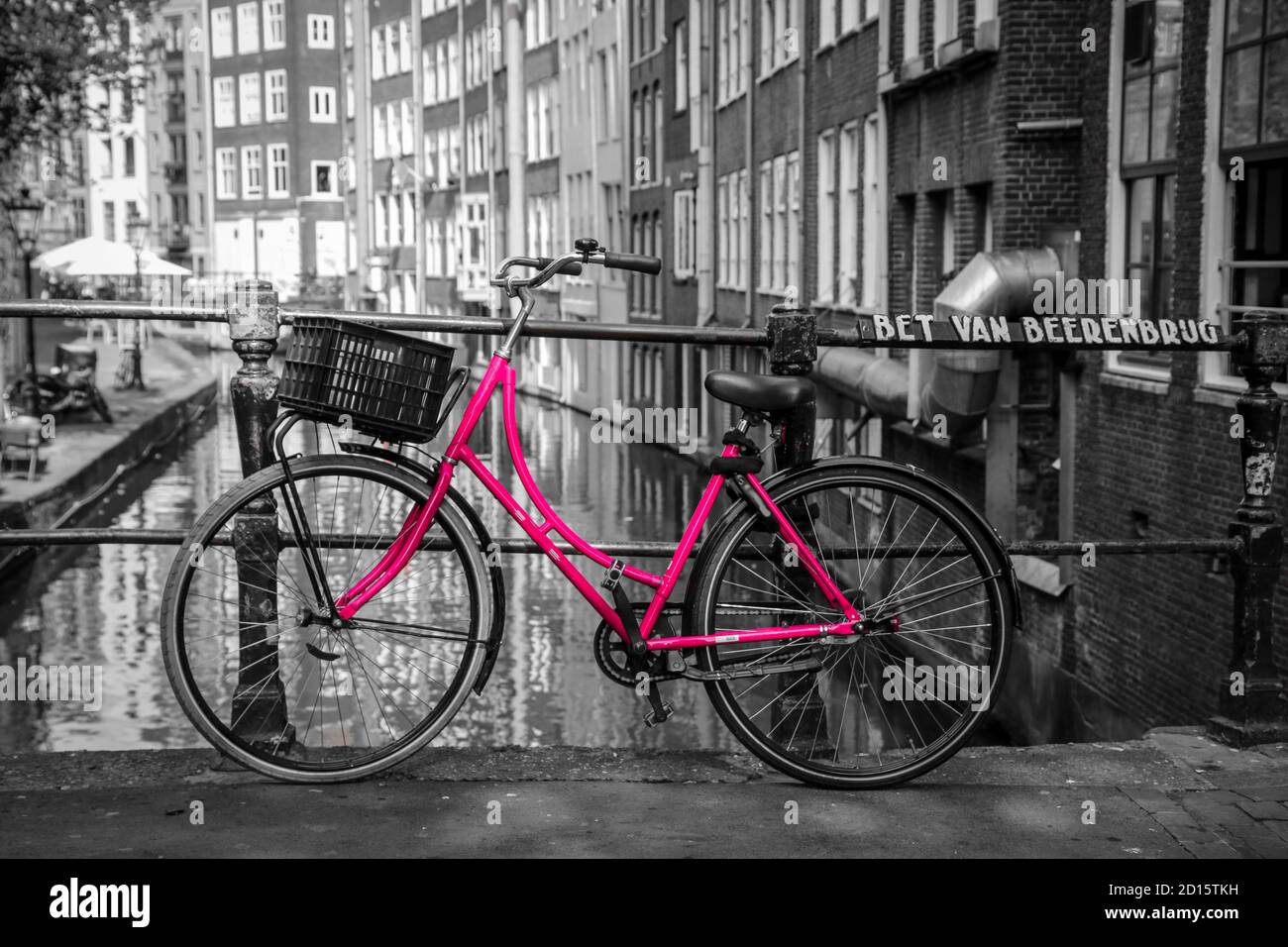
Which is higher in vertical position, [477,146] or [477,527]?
[477,146]

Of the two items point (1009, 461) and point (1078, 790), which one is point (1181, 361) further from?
point (1078, 790)

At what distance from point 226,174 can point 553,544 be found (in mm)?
94764

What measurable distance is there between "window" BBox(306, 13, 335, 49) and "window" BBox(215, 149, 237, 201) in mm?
6833

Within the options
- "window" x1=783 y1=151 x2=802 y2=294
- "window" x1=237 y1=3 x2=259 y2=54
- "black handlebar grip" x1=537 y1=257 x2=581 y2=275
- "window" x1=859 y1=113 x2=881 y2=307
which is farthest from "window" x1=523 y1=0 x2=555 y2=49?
"black handlebar grip" x1=537 y1=257 x2=581 y2=275

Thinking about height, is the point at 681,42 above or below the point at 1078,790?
above

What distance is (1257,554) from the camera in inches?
216

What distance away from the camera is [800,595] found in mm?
→ 4941

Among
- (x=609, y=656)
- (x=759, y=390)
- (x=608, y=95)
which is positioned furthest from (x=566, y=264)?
(x=608, y=95)

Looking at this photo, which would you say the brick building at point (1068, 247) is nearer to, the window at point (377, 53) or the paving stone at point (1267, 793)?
the paving stone at point (1267, 793)

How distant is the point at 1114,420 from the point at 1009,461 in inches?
109

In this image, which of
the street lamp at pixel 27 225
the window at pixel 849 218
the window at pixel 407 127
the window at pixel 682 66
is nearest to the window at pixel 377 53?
the window at pixel 407 127

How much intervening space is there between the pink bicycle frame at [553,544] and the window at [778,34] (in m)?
23.1

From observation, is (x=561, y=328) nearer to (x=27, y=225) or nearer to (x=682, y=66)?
(x=27, y=225)
